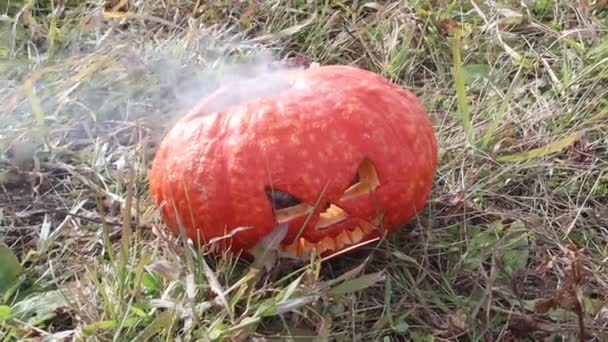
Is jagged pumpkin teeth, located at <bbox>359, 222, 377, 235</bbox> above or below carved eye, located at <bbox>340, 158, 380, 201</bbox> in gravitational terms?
below

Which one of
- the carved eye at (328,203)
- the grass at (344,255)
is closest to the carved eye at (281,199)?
the carved eye at (328,203)

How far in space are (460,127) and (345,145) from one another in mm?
736

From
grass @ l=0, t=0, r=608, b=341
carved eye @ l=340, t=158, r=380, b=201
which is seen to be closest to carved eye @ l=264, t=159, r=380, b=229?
carved eye @ l=340, t=158, r=380, b=201

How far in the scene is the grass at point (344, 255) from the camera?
1.77 meters

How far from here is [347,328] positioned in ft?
5.90

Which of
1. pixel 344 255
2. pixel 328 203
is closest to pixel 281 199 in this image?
pixel 328 203

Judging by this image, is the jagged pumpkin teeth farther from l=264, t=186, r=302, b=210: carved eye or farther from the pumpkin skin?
l=264, t=186, r=302, b=210: carved eye

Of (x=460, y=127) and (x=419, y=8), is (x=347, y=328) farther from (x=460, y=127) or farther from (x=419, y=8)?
(x=419, y=8)

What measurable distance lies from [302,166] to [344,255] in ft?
0.85

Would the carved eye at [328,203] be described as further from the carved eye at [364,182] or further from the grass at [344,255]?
the grass at [344,255]

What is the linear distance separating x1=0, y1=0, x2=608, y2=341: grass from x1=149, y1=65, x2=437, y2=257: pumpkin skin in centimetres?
7

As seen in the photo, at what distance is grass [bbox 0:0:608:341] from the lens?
5.82 ft

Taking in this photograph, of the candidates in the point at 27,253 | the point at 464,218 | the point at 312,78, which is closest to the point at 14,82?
the point at 27,253

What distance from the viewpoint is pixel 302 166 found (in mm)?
1782
